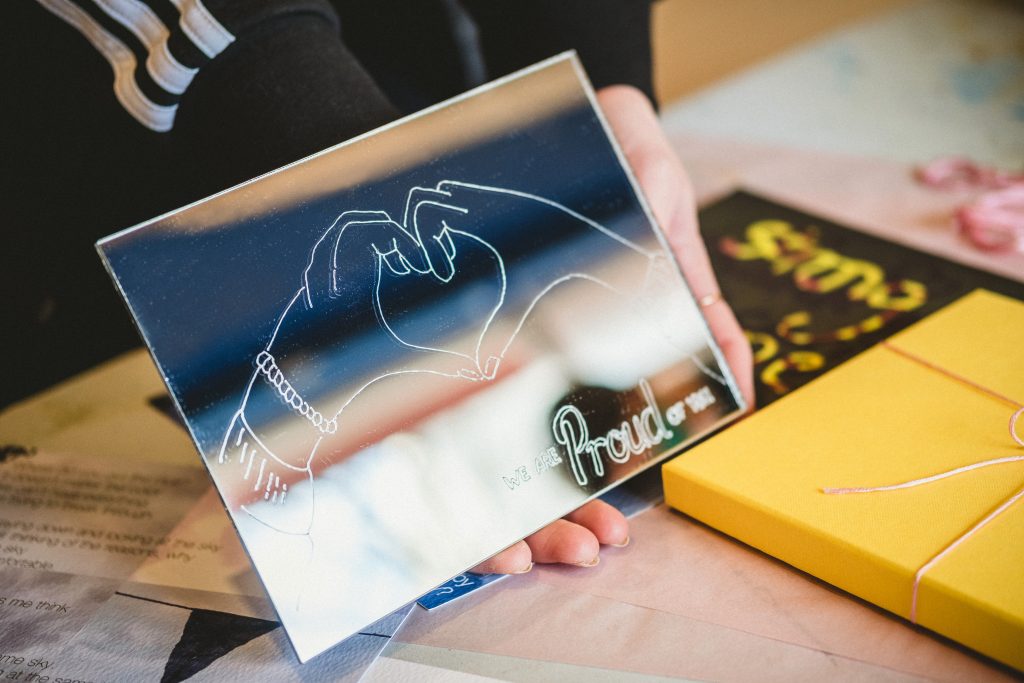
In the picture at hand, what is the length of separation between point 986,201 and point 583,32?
33 centimetres

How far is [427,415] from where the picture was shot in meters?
0.43

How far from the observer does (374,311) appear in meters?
0.44

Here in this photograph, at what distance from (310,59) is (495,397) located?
22 cm

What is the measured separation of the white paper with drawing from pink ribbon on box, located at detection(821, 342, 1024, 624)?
0.29 ft

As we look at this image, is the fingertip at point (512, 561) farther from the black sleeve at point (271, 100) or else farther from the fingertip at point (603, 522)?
the black sleeve at point (271, 100)

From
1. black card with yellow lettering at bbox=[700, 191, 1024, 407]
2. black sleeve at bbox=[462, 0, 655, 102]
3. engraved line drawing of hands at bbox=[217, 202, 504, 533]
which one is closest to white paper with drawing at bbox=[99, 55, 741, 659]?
engraved line drawing of hands at bbox=[217, 202, 504, 533]

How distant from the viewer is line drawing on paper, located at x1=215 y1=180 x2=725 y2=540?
409 millimetres

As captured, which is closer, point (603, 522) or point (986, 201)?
point (603, 522)

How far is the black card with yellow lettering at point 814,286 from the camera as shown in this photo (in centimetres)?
59

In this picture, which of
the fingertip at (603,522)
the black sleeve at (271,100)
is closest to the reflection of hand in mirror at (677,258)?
the fingertip at (603,522)

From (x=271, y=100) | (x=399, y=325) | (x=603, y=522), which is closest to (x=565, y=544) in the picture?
(x=603, y=522)

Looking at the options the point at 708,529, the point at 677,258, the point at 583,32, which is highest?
the point at 583,32

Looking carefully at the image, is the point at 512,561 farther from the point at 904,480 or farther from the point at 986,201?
the point at 986,201

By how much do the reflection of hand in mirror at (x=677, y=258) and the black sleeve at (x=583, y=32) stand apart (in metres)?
0.08
